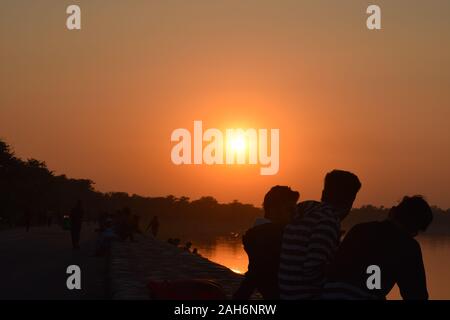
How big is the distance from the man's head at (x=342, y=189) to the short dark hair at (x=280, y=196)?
3.50ft

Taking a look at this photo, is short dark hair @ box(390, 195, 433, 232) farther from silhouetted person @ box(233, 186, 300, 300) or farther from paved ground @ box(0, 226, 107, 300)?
paved ground @ box(0, 226, 107, 300)

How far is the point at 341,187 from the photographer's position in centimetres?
615

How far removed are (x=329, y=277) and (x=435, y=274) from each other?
90.2m

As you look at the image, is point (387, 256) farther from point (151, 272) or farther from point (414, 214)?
point (151, 272)

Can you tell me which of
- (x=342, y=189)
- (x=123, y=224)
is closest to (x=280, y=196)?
(x=342, y=189)

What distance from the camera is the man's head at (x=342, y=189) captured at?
6.13 metres

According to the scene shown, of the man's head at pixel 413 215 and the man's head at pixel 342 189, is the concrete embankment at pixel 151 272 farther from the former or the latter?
the man's head at pixel 413 215

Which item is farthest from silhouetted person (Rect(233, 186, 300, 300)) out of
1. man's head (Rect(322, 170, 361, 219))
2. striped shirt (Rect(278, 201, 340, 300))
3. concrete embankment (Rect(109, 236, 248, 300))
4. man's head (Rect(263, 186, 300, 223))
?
concrete embankment (Rect(109, 236, 248, 300))

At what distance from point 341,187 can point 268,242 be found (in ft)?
4.81

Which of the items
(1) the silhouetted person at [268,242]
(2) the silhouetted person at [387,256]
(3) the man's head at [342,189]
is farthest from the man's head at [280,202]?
(2) the silhouetted person at [387,256]

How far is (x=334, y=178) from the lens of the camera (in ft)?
20.3

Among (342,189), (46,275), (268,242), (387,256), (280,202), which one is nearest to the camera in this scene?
(387,256)

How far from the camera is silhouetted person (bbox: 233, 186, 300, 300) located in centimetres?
728

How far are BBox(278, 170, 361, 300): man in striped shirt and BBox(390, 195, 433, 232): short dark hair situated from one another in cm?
44
